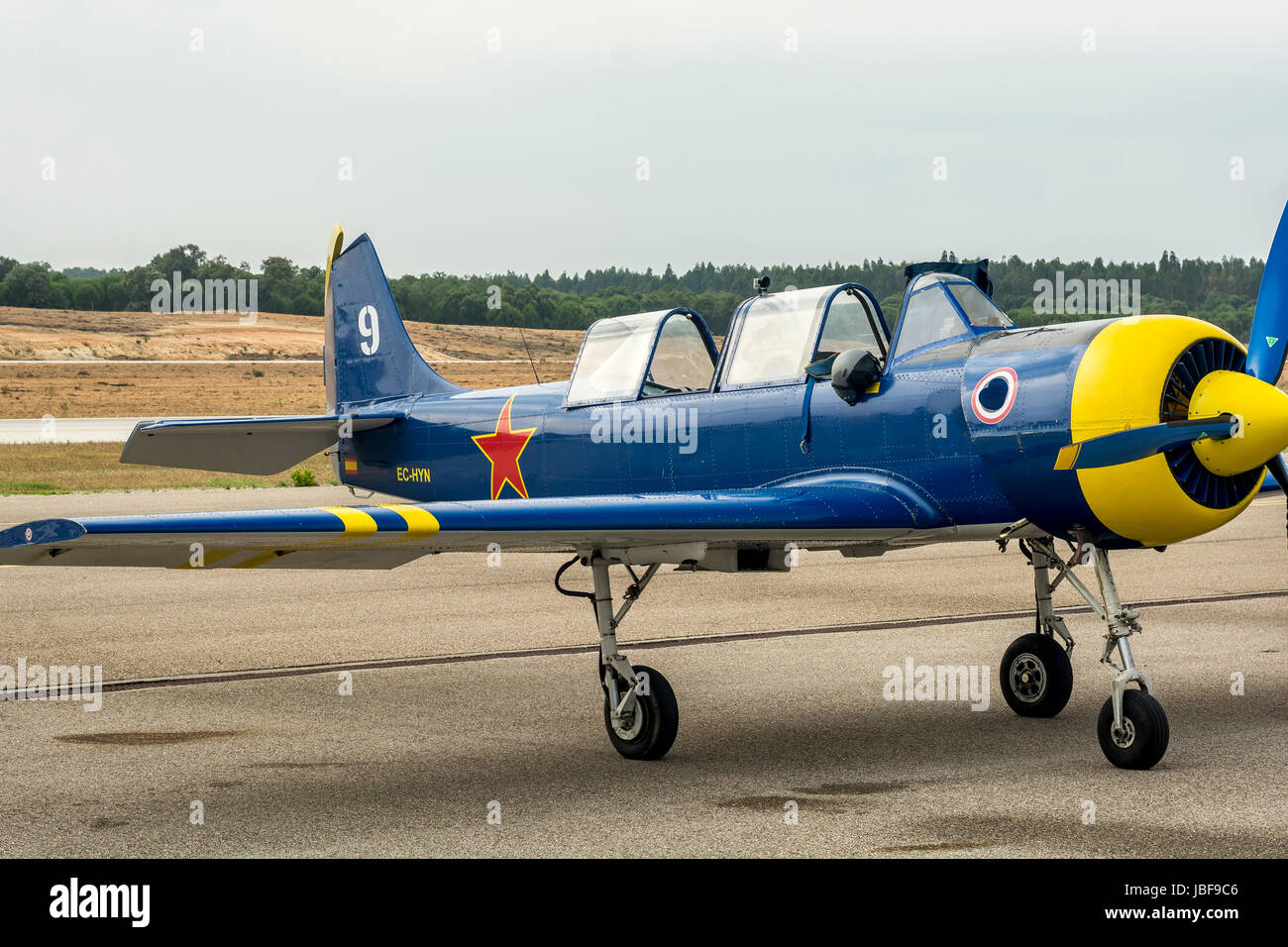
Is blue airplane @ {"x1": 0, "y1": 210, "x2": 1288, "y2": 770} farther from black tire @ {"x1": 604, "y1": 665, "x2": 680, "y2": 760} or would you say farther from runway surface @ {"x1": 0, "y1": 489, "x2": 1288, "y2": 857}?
runway surface @ {"x1": 0, "y1": 489, "x2": 1288, "y2": 857}

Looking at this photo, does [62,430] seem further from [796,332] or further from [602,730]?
[796,332]

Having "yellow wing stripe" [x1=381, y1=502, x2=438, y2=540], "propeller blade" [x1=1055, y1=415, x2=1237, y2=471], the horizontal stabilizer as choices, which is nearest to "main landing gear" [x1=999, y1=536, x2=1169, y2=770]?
"propeller blade" [x1=1055, y1=415, x2=1237, y2=471]

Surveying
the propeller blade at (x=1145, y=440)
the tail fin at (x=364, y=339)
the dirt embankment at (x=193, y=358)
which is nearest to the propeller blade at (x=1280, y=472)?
the propeller blade at (x=1145, y=440)

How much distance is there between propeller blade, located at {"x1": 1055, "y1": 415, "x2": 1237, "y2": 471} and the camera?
660cm

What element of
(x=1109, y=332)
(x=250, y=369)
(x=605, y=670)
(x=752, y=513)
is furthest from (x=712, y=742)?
(x=250, y=369)

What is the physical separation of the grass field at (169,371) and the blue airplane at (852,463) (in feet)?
90.0

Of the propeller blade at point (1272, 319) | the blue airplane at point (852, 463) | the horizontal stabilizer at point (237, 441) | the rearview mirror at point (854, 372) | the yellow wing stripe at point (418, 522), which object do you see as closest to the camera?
the yellow wing stripe at point (418, 522)

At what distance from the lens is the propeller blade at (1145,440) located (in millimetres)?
6598

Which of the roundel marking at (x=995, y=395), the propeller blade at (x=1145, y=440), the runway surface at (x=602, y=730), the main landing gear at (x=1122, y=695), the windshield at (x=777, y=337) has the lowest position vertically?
the runway surface at (x=602, y=730)

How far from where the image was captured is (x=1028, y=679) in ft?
28.5

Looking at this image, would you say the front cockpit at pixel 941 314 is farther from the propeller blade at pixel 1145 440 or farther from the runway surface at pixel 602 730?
the runway surface at pixel 602 730

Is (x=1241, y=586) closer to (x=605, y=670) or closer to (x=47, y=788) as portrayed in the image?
(x=605, y=670)

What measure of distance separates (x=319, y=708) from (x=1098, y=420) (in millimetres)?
5424

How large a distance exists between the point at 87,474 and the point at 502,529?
3380 centimetres
